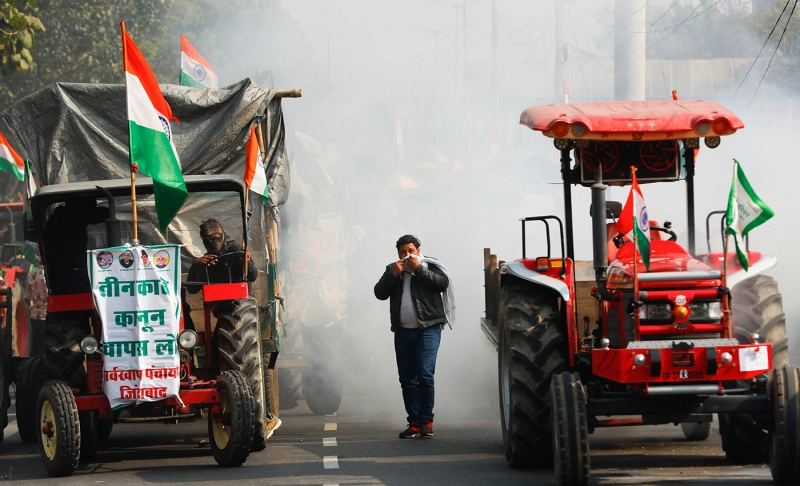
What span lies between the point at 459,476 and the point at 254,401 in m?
Result: 1.97

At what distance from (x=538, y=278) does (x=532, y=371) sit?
710mm

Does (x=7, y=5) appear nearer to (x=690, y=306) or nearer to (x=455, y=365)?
(x=455, y=365)

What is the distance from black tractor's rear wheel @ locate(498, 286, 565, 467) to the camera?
8.64m

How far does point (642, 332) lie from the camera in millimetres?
8008

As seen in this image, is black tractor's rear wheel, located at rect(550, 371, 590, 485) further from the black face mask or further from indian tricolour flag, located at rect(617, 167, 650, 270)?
the black face mask

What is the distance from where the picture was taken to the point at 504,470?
8.99 metres

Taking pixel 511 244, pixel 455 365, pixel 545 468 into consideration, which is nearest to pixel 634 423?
pixel 545 468

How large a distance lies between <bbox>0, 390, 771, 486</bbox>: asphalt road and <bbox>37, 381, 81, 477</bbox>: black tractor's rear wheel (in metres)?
0.13

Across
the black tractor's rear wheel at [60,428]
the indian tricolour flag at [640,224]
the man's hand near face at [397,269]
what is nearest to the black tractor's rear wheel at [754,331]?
the indian tricolour flag at [640,224]

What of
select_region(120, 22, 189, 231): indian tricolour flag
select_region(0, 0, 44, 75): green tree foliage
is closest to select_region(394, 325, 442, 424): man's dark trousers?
select_region(120, 22, 189, 231): indian tricolour flag

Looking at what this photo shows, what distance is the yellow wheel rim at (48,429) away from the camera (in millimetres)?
9167

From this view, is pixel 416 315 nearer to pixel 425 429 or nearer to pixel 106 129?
pixel 425 429

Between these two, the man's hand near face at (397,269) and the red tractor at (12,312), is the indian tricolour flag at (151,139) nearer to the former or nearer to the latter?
the man's hand near face at (397,269)

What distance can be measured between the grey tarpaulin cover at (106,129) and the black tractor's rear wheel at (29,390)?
2285 mm
